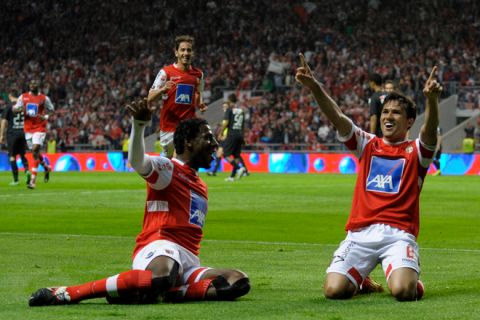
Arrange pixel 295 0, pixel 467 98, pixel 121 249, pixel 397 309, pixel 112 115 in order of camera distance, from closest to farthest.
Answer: pixel 397 309 → pixel 121 249 → pixel 467 98 → pixel 112 115 → pixel 295 0

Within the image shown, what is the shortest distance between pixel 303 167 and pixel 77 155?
10176 mm

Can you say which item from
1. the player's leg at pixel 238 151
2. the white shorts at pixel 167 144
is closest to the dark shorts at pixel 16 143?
the player's leg at pixel 238 151

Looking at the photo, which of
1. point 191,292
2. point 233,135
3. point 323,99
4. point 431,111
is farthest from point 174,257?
point 233,135

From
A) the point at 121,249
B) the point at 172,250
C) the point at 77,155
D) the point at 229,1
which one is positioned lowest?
the point at 77,155

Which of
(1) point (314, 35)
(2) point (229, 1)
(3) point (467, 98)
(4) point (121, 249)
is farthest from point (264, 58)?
(4) point (121, 249)

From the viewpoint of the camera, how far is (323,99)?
830cm

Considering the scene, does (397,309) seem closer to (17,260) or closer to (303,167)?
(17,260)

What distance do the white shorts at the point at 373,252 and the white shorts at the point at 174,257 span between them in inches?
43.1

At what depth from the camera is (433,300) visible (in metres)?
7.80

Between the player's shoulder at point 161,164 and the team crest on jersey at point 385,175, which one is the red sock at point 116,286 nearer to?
the player's shoulder at point 161,164

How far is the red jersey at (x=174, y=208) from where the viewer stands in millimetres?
7820

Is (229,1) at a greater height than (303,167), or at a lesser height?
greater

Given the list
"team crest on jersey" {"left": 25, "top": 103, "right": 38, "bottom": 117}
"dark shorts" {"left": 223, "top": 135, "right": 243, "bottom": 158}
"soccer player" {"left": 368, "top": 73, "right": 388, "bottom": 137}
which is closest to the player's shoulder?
"soccer player" {"left": 368, "top": 73, "right": 388, "bottom": 137}

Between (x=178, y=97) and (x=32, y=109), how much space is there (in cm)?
1104
